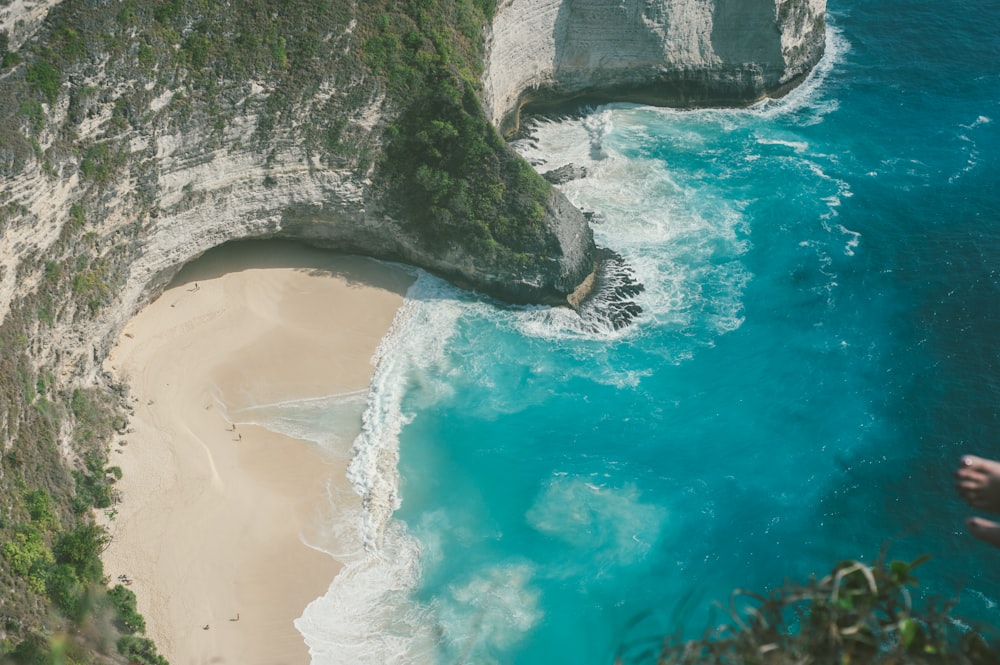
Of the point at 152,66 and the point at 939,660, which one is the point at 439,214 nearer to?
the point at 152,66

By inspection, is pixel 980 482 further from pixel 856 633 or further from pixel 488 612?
pixel 488 612

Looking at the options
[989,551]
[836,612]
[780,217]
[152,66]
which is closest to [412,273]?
[152,66]

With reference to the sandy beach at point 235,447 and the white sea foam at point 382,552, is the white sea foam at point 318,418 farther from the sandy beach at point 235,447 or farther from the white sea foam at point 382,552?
the white sea foam at point 382,552

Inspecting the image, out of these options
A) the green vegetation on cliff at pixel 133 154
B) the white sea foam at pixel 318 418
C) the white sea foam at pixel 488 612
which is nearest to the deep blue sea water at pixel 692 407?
the white sea foam at pixel 488 612

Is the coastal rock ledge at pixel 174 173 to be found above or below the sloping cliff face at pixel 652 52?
below

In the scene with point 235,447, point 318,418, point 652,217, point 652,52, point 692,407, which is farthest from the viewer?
point 652,52

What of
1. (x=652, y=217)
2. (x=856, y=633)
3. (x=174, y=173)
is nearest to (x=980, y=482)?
(x=856, y=633)

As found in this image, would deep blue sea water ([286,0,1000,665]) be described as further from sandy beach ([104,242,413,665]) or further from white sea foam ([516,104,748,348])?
sandy beach ([104,242,413,665])
